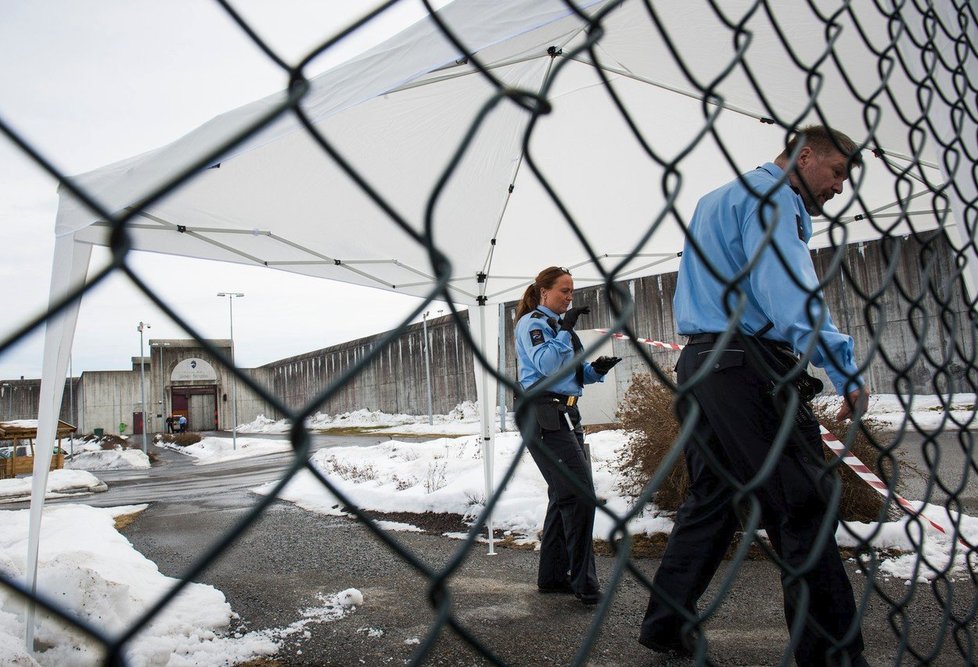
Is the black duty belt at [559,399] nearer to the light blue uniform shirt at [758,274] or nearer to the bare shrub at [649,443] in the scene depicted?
the light blue uniform shirt at [758,274]

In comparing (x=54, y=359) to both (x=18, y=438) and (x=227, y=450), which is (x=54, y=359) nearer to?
(x=18, y=438)

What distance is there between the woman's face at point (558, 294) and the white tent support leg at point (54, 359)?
235cm

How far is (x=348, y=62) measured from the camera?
2906 mm

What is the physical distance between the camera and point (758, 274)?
1.83 m

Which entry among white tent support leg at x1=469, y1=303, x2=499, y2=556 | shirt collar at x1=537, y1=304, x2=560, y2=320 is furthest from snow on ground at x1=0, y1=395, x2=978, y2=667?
shirt collar at x1=537, y1=304, x2=560, y2=320

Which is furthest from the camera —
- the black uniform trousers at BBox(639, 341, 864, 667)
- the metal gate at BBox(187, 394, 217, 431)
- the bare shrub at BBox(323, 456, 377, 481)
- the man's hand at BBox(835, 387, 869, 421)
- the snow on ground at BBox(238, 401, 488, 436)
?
the metal gate at BBox(187, 394, 217, 431)

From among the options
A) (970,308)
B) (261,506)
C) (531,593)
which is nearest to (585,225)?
(531,593)

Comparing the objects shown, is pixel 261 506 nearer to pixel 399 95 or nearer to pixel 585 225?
pixel 399 95

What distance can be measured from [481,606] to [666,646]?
1246 mm

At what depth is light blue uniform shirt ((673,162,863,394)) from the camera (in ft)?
5.55

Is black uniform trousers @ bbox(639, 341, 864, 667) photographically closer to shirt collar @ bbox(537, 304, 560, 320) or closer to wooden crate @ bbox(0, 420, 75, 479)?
shirt collar @ bbox(537, 304, 560, 320)

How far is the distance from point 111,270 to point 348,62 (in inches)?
108

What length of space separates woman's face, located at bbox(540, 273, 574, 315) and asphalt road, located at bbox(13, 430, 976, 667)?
1.47 metres

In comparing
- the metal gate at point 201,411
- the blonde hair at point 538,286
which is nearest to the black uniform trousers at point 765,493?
the blonde hair at point 538,286
